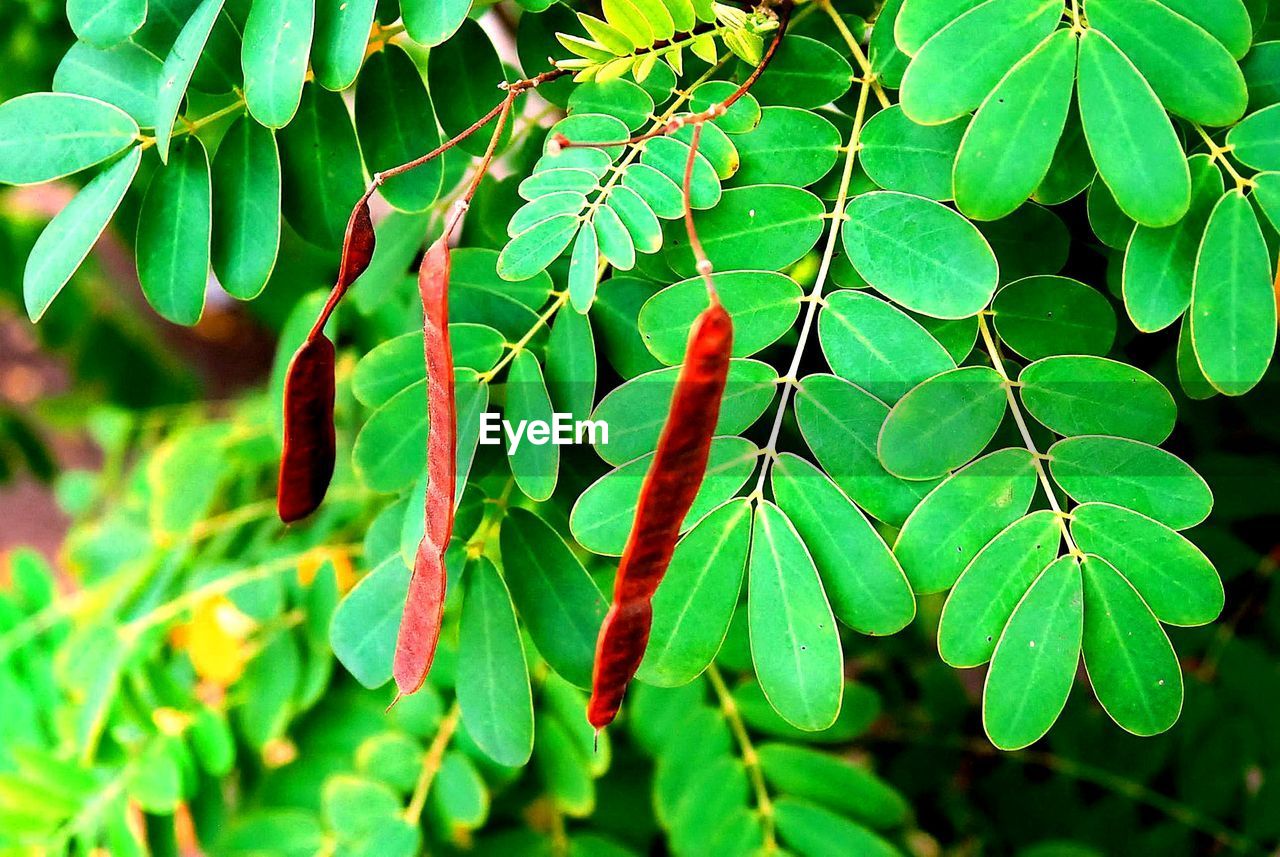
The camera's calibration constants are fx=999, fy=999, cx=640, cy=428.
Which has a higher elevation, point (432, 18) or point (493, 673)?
point (432, 18)

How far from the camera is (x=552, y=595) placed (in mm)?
673

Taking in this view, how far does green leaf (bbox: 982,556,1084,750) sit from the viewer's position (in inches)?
22.1

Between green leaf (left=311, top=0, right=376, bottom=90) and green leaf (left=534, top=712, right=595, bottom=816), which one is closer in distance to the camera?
green leaf (left=311, top=0, right=376, bottom=90)

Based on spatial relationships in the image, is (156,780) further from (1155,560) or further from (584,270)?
(1155,560)

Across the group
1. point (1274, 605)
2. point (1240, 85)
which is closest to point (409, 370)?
point (1240, 85)

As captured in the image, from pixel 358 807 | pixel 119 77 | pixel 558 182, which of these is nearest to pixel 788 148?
pixel 558 182

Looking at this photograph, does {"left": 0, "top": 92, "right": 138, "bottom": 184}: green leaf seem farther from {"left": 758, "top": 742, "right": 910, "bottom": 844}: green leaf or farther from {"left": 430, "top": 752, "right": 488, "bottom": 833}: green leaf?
{"left": 758, "top": 742, "right": 910, "bottom": 844}: green leaf

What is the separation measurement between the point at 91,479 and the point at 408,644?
112 cm

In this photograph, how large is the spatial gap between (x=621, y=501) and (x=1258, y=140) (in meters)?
0.42

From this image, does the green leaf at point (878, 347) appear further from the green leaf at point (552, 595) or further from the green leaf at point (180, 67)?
the green leaf at point (180, 67)

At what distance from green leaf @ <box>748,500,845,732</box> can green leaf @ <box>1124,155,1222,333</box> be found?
0.78ft

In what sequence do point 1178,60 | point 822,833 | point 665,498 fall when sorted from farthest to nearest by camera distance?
point 822,833, point 1178,60, point 665,498

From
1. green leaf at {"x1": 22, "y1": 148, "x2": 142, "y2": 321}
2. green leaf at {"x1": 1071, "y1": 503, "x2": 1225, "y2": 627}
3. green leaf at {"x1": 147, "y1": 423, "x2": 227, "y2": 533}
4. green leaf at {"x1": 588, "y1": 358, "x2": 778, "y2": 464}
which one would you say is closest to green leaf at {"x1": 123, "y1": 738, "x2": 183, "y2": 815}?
green leaf at {"x1": 147, "y1": 423, "x2": 227, "y2": 533}

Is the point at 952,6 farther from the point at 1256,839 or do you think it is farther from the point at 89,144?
the point at 1256,839
